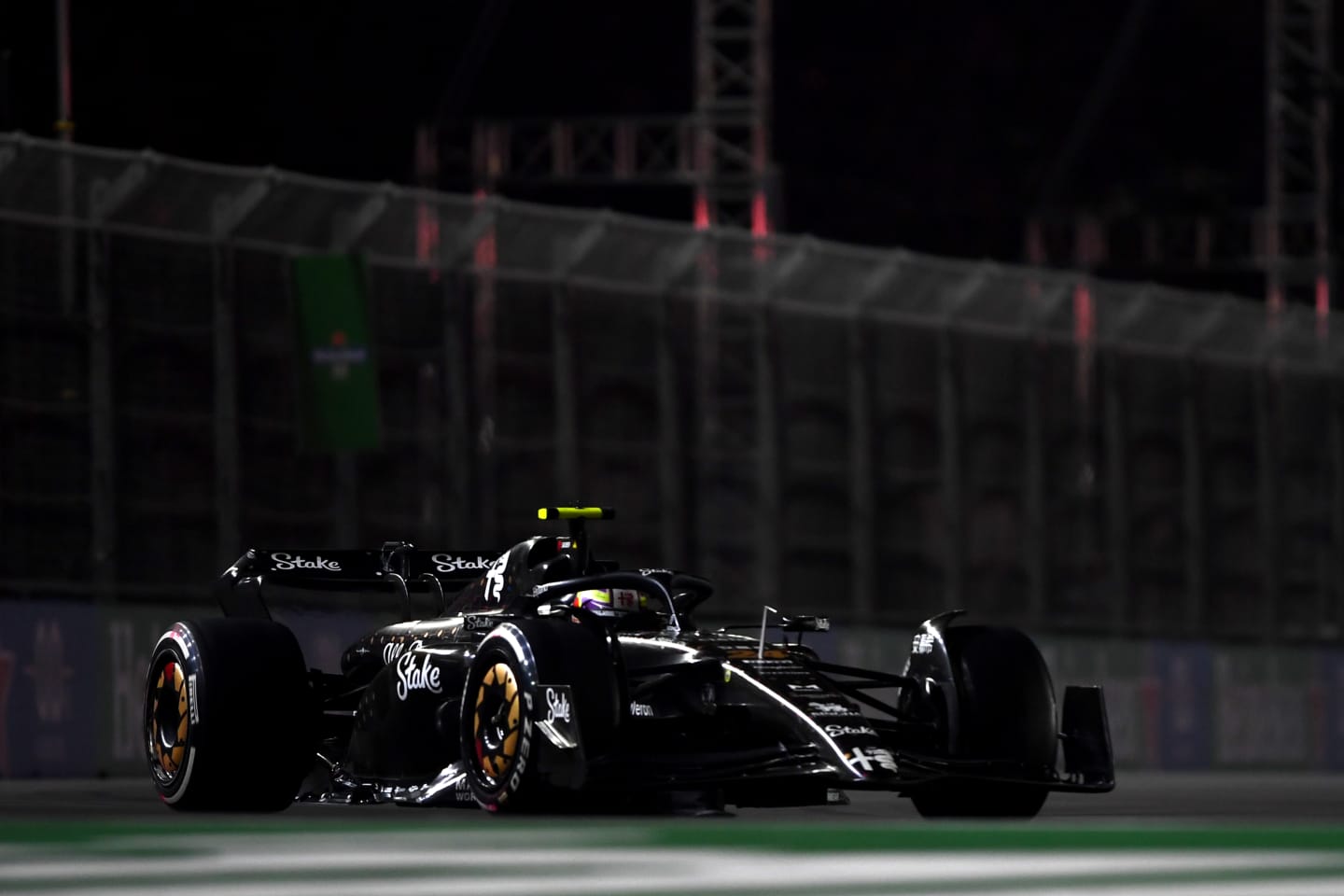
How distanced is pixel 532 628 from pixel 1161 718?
17.9 m

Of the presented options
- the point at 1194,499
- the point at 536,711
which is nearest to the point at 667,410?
the point at 1194,499

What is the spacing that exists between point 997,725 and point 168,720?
423 centimetres

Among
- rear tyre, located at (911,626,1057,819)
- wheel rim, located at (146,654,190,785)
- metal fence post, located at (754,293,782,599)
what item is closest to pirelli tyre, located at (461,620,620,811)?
wheel rim, located at (146,654,190,785)

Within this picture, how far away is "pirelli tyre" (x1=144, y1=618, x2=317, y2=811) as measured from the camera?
15117mm

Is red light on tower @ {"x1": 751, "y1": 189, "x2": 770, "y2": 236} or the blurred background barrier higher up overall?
red light on tower @ {"x1": 751, "y1": 189, "x2": 770, "y2": 236}

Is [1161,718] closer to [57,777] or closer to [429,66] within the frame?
[57,777]

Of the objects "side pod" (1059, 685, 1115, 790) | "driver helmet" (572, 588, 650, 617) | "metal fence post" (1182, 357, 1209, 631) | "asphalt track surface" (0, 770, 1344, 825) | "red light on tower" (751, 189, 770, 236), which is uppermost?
"red light on tower" (751, 189, 770, 236)

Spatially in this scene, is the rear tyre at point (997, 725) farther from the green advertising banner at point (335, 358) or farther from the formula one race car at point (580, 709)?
the green advertising banner at point (335, 358)

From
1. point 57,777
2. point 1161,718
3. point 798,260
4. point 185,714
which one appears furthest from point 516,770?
point 1161,718

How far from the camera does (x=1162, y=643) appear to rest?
31.6 metres

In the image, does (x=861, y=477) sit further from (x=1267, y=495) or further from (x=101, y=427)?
(x=101, y=427)

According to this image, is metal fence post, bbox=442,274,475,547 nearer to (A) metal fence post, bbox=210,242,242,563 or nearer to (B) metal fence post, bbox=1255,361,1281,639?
(A) metal fence post, bbox=210,242,242,563

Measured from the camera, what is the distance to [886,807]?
666 inches

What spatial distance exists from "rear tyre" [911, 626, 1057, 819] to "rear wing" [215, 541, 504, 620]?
2959 millimetres
